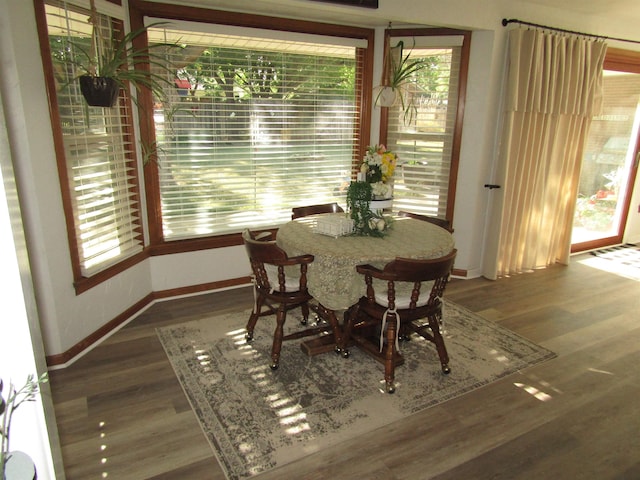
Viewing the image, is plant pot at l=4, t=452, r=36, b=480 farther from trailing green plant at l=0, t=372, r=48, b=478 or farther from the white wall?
the white wall

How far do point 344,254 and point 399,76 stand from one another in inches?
74.0

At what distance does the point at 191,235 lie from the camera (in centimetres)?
387

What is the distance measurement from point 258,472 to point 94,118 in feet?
8.21

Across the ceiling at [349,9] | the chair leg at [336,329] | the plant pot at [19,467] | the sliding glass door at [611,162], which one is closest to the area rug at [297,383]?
the chair leg at [336,329]

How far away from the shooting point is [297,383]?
8.59 feet

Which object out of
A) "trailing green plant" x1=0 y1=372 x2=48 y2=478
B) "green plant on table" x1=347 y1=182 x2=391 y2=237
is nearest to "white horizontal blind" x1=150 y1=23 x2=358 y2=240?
"green plant on table" x1=347 y1=182 x2=391 y2=237

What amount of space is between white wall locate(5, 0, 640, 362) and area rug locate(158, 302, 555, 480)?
591 millimetres

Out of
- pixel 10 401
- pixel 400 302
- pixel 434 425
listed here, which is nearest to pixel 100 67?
pixel 400 302

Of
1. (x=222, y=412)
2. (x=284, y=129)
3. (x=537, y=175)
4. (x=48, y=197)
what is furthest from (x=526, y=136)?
(x=48, y=197)

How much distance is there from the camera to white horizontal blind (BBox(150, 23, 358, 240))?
141 inches

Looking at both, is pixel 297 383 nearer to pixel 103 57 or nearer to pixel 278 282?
pixel 278 282

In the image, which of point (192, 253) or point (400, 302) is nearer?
point (400, 302)

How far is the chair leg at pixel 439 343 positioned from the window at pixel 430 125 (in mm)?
1710

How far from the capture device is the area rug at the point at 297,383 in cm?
218
